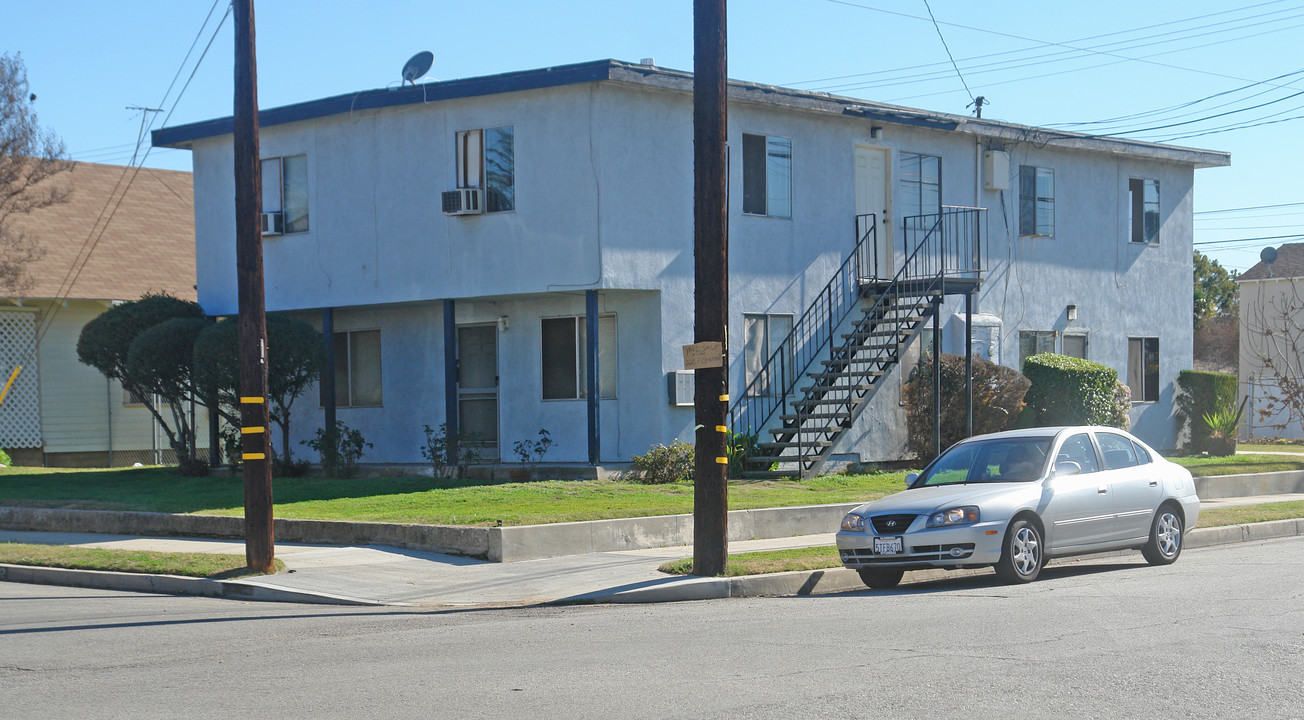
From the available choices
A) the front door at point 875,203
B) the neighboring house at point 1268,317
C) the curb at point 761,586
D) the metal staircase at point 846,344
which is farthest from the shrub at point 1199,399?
the curb at point 761,586

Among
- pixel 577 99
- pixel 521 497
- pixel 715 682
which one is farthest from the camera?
pixel 577 99

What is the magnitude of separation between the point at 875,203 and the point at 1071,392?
16.7 ft

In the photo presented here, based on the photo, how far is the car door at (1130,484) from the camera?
12.9 m

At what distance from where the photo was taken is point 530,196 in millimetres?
20312

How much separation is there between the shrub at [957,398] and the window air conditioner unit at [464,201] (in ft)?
27.2

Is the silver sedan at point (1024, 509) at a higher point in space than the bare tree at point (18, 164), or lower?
lower

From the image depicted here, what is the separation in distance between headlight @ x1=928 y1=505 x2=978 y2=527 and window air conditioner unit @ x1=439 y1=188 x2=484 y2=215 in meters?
11.0

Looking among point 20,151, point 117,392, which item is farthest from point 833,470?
point 20,151

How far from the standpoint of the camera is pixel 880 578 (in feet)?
40.8

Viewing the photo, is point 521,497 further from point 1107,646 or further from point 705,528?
point 1107,646

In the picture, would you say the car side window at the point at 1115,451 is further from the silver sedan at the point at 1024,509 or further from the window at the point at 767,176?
the window at the point at 767,176

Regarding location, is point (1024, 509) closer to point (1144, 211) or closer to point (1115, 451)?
point (1115, 451)

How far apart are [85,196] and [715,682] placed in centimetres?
3007

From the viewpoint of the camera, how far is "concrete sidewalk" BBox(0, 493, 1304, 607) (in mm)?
12000
